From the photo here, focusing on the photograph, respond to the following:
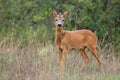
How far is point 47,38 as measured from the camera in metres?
14.6

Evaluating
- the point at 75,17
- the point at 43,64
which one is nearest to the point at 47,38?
the point at 75,17

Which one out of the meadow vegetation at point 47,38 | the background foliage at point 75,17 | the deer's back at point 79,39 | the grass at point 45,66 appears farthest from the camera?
the background foliage at point 75,17

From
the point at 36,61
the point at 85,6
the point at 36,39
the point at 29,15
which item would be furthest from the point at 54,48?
the point at 29,15

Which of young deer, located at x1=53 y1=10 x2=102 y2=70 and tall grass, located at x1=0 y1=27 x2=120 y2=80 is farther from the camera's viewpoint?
young deer, located at x1=53 y1=10 x2=102 y2=70

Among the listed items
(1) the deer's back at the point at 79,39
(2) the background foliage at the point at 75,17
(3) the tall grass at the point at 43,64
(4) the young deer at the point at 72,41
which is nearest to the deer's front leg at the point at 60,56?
(4) the young deer at the point at 72,41

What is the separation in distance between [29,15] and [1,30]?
1229mm

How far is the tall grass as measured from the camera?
9.25 meters

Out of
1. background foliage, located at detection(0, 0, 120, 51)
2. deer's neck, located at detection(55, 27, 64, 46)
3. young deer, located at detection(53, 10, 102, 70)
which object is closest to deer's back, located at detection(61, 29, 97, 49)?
young deer, located at detection(53, 10, 102, 70)

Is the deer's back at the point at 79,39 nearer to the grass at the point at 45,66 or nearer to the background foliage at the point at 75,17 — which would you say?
the grass at the point at 45,66

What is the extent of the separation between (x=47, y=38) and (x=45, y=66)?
482cm

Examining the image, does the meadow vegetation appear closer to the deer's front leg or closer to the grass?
the grass

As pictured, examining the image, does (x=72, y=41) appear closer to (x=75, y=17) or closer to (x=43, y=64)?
(x=43, y=64)

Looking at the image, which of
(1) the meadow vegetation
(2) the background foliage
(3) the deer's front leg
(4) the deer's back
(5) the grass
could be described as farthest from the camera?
(2) the background foliage

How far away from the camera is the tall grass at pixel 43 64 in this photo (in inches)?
364
